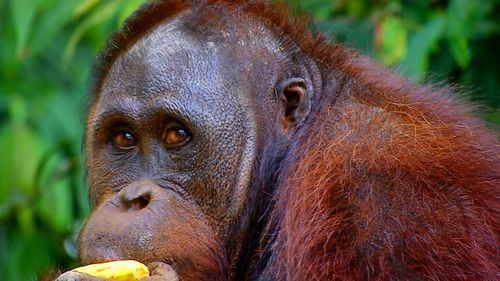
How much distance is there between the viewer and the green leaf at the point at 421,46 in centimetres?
644

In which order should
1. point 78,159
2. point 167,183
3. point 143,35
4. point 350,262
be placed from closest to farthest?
point 350,262
point 167,183
point 143,35
point 78,159

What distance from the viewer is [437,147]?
15.5 feet

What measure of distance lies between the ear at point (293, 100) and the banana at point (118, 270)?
91 centimetres

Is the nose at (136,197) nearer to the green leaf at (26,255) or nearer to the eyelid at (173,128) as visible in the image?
the eyelid at (173,128)

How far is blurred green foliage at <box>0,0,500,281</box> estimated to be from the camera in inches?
263

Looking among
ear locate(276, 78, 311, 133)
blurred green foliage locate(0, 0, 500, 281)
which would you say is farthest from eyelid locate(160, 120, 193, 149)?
blurred green foliage locate(0, 0, 500, 281)

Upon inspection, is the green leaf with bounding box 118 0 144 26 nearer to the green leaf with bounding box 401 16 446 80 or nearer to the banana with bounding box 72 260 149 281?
the green leaf with bounding box 401 16 446 80

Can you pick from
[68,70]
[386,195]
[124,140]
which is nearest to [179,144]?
[124,140]

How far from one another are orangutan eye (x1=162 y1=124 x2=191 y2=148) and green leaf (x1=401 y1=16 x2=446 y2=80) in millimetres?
1850

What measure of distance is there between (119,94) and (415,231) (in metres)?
1.33

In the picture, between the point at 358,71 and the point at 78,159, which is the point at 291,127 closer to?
the point at 358,71

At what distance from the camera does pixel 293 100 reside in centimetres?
498

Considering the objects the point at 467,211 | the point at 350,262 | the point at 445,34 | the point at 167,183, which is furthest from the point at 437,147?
the point at 445,34

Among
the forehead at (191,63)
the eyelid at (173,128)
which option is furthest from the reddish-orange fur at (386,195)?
the eyelid at (173,128)
